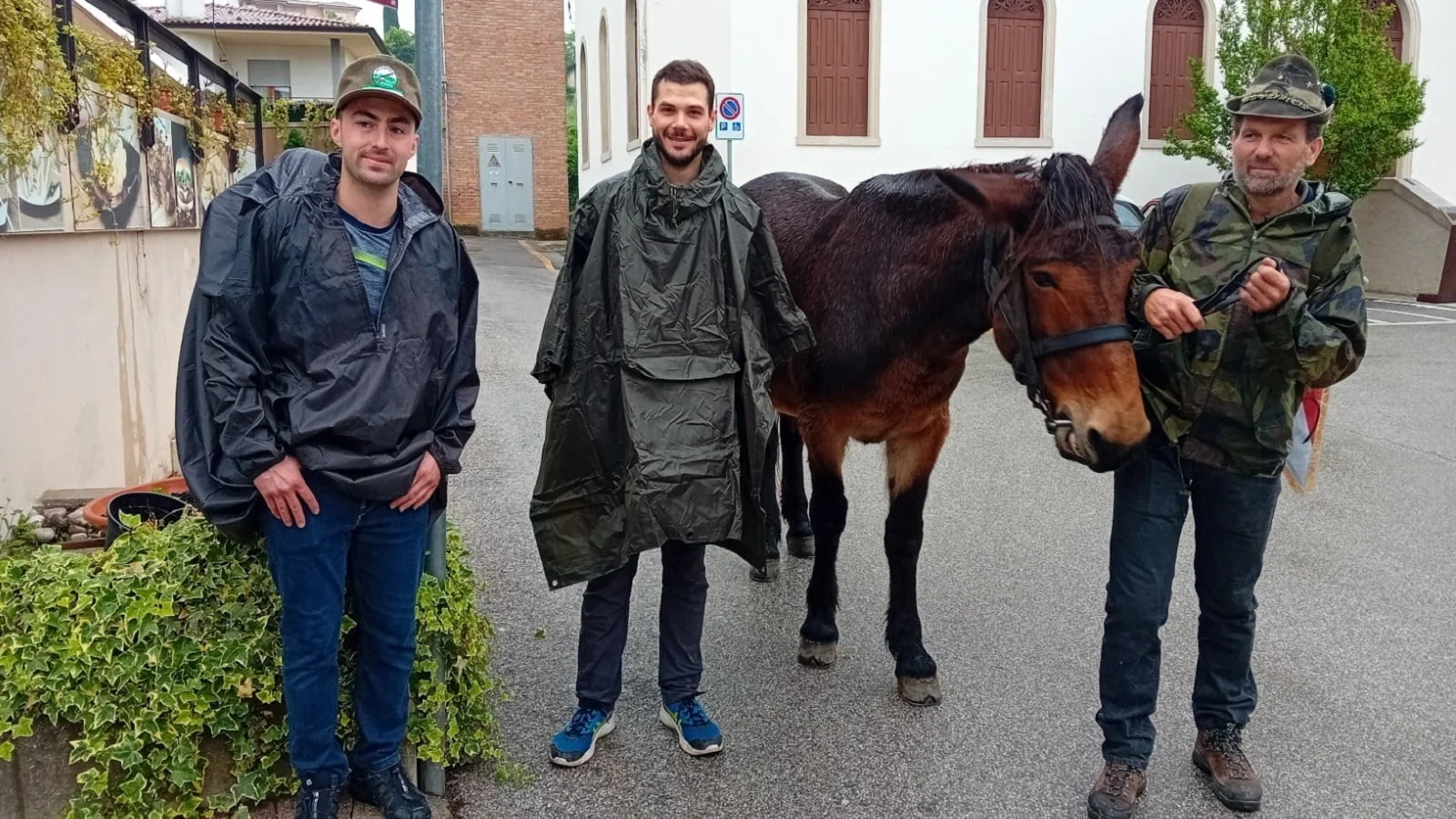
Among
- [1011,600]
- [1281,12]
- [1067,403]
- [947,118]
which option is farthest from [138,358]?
[1281,12]

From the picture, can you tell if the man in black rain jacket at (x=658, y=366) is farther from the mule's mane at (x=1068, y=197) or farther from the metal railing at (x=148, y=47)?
the metal railing at (x=148, y=47)

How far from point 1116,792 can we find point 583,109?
28.4m

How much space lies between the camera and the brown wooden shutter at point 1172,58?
2009cm

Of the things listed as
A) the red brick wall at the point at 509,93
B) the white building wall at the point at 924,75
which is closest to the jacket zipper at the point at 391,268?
the white building wall at the point at 924,75

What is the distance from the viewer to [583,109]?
97.1 ft

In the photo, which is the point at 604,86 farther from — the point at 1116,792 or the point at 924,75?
the point at 1116,792

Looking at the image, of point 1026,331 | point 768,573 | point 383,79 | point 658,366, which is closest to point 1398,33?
point 768,573

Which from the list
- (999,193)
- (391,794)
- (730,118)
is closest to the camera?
(391,794)

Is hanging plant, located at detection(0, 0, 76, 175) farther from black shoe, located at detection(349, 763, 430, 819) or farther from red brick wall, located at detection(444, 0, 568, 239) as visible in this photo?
red brick wall, located at detection(444, 0, 568, 239)

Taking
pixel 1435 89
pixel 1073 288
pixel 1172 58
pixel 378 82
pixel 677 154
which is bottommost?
pixel 1073 288

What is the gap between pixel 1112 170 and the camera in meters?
3.38

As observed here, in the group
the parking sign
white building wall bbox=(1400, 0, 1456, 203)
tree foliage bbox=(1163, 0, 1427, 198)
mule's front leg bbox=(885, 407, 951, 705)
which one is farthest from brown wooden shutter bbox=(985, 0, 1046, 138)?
mule's front leg bbox=(885, 407, 951, 705)

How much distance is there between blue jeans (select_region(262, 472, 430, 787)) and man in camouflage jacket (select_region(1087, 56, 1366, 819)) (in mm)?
2077

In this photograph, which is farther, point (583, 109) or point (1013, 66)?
point (583, 109)
